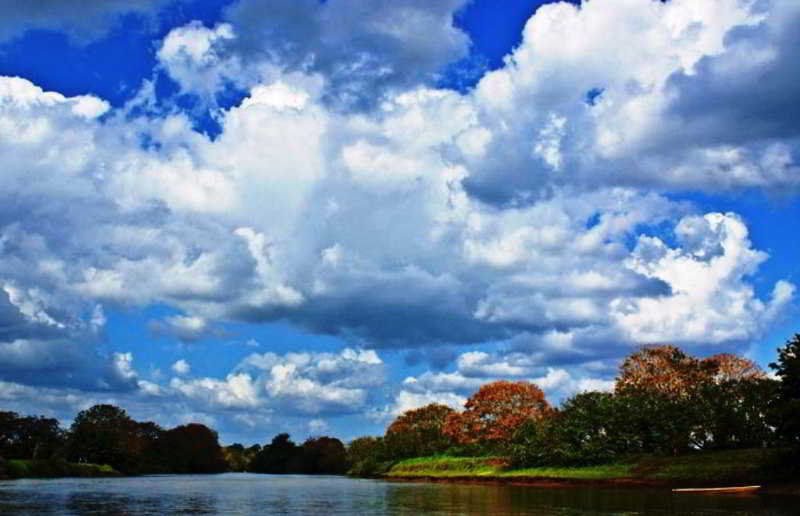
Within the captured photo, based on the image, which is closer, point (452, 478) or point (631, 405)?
point (631, 405)

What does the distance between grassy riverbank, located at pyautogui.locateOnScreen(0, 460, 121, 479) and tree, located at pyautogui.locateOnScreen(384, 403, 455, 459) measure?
63.8 metres

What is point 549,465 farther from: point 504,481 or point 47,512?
point 47,512

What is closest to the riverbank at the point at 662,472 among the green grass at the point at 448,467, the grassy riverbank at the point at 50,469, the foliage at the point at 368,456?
the green grass at the point at 448,467

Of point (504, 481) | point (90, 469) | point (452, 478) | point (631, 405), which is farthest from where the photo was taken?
point (90, 469)

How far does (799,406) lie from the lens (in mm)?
60219

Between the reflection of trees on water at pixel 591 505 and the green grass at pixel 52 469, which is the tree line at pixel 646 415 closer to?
the reflection of trees on water at pixel 591 505

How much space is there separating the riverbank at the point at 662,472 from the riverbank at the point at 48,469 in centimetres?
7616

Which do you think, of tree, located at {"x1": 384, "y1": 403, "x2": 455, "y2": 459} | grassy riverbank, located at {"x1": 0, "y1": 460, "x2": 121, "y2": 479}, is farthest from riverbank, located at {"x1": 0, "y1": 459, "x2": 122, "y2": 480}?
tree, located at {"x1": 384, "y1": 403, "x2": 455, "y2": 459}

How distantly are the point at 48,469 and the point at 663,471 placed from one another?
11901cm

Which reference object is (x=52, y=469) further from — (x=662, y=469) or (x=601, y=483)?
(x=662, y=469)

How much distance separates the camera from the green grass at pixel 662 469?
71.7 meters

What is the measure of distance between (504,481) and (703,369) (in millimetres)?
29514

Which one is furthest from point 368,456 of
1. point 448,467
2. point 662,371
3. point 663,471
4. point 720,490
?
point 720,490

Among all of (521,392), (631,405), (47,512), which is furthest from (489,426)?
(47,512)
